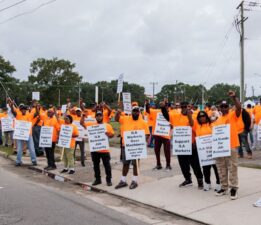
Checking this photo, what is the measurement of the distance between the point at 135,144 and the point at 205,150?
175 centimetres

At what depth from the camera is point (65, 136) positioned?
468 inches

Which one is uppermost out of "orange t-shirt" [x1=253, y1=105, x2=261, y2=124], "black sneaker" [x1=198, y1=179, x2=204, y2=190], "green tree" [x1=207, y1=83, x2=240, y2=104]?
"green tree" [x1=207, y1=83, x2=240, y2=104]

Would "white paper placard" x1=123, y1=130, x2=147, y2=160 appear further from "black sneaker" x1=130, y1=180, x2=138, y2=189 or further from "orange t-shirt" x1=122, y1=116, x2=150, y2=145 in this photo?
"black sneaker" x1=130, y1=180, x2=138, y2=189

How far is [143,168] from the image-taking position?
1227 centimetres

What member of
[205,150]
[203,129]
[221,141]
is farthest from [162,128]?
[221,141]

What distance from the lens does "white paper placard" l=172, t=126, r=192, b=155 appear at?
9.27m

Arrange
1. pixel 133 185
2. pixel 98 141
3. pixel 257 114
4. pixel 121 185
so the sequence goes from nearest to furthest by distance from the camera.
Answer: pixel 133 185 → pixel 121 185 → pixel 98 141 → pixel 257 114

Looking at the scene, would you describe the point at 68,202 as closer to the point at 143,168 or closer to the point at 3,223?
the point at 3,223

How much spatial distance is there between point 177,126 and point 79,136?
4357mm

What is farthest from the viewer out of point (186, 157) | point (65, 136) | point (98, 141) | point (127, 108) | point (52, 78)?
point (52, 78)

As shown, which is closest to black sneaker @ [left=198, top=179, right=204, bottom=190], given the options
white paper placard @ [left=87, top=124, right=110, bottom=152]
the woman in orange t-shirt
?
the woman in orange t-shirt

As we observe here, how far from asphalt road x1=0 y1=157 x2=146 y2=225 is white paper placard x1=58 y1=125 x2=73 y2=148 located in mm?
1722

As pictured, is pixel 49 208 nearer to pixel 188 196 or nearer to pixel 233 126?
pixel 188 196

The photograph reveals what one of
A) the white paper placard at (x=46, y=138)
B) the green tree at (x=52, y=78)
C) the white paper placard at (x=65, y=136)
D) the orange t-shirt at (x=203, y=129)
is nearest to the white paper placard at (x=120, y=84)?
the white paper placard at (x=65, y=136)
